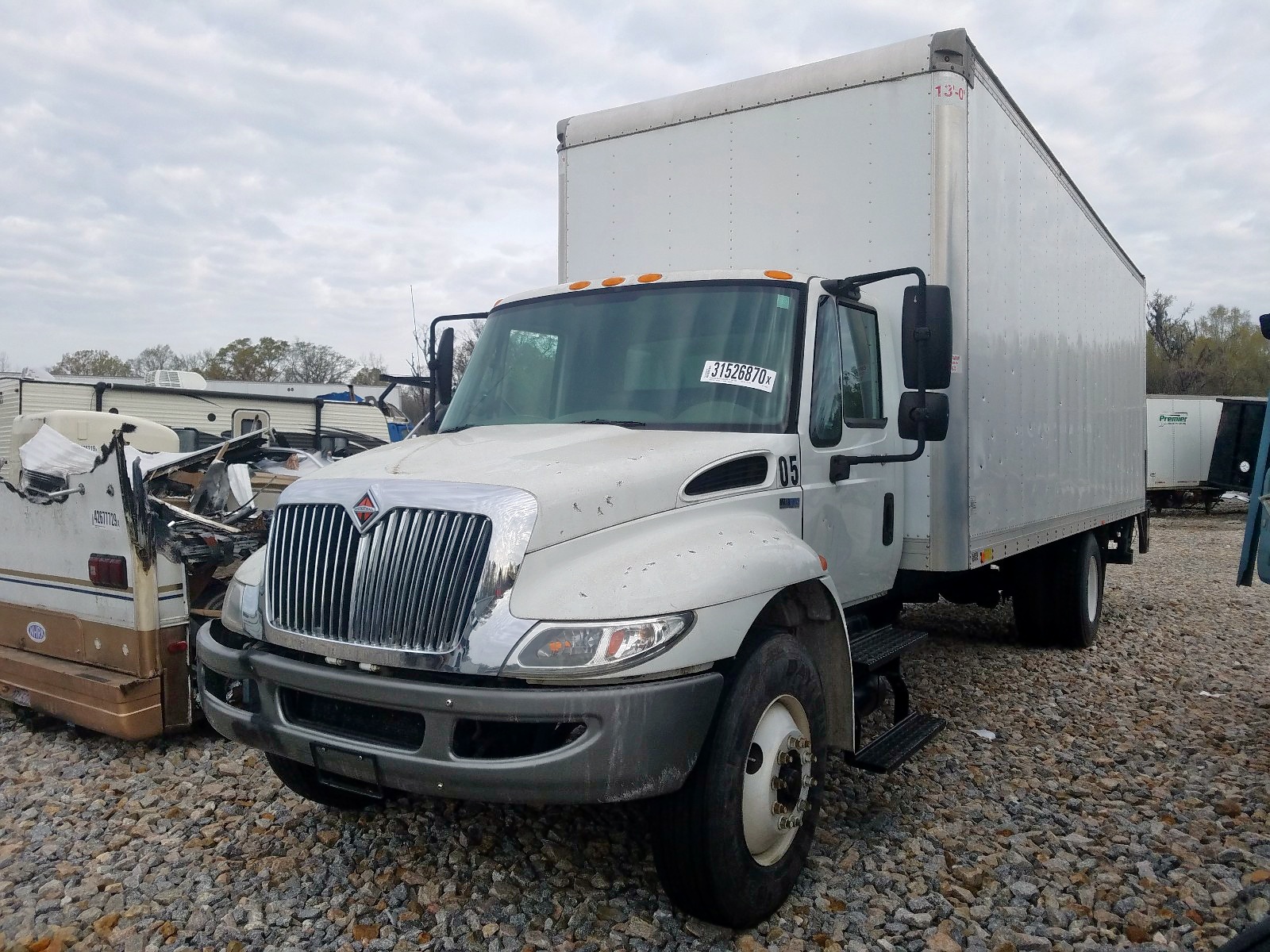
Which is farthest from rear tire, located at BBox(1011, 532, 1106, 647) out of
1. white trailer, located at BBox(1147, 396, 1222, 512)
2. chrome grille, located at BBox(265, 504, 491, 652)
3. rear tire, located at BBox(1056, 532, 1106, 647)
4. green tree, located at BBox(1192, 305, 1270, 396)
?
green tree, located at BBox(1192, 305, 1270, 396)

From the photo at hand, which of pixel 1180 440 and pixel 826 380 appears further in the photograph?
pixel 1180 440

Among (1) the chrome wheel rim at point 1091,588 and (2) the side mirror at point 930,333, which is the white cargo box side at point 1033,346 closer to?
(1) the chrome wheel rim at point 1091,588

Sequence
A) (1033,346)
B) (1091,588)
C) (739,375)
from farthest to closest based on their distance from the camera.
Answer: (1091,588), (1033,346), (739,375)

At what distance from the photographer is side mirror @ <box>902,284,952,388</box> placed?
3824mm

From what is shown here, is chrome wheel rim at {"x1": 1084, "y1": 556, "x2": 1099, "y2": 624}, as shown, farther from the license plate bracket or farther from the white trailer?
the white trailer

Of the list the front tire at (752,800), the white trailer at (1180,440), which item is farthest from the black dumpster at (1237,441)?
the front tire at (752,800)

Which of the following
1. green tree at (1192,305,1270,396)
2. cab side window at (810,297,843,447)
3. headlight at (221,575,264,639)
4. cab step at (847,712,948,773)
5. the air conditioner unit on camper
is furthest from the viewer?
green tree at (1192,305,1270,396)

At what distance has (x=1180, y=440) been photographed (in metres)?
24.8

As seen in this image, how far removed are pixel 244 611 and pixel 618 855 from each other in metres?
1.78

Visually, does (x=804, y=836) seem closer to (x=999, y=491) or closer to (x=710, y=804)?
(x=710, y=804)

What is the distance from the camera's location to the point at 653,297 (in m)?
4.22

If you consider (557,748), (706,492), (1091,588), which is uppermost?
(706,492)

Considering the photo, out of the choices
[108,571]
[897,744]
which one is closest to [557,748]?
[897,744]

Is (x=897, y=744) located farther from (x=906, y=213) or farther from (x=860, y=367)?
(x=906, y=213)
